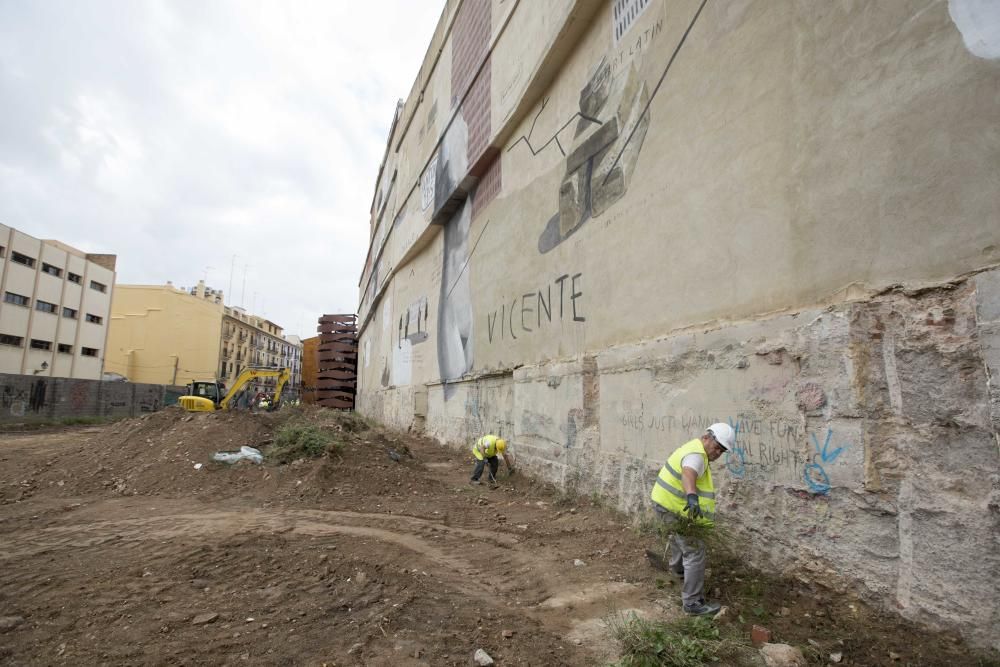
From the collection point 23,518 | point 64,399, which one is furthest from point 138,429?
point 64,399

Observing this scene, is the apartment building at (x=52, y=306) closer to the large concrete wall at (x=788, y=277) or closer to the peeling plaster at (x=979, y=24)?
the large concrete wall at (x=788, y=277)

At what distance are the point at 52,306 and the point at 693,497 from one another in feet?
150

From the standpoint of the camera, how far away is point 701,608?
12.3 ft

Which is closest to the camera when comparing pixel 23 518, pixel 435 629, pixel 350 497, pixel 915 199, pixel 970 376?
pixel 970 376

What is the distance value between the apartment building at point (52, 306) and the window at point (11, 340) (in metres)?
0.06

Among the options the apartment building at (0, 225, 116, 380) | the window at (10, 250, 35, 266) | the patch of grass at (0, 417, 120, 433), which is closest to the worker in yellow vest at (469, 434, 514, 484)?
the patch of grass at (0, 417, 120, 433)

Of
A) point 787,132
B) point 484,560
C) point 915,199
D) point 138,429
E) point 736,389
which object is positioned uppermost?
point 787,132

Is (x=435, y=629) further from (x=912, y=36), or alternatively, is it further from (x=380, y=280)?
(x=380, y=280)

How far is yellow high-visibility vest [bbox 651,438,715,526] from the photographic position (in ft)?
12.9

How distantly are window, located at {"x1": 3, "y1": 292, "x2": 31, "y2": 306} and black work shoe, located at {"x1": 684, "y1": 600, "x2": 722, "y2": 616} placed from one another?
141ft

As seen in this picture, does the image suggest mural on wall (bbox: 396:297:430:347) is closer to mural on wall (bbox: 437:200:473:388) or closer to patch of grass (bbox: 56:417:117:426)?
mural on wall (bbox: 437:200:473:388)

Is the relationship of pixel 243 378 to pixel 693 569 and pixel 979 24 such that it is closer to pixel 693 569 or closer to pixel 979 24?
pixel 693 569

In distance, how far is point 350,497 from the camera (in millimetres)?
7867

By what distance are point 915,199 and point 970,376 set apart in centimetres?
118
